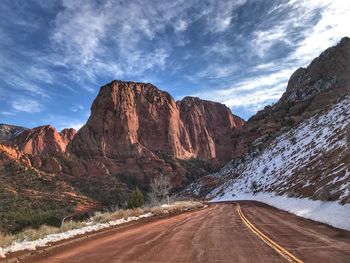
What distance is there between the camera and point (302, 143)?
54.8 metres

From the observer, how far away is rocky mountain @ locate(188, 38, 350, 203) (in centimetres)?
2998

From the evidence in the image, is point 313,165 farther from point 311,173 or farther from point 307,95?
point 307,95

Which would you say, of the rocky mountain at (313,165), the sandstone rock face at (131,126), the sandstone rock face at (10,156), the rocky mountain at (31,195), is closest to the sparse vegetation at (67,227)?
the rocky mountain at (313,165)

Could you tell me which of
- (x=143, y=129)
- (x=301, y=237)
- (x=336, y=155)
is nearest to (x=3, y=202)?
(x=336, y=155)

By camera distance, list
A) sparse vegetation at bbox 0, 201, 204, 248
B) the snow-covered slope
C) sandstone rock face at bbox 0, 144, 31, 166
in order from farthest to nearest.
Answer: sandstone rock face at bbox 0, 144, 31, 166, the snow-covered slope, sparse vegetation at bbox 0, 201, 204, 248

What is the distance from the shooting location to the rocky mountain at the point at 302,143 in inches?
1180

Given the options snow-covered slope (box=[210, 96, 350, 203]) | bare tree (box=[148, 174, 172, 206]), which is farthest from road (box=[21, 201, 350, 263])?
bare tree (box=[148, 174, 172, 206])

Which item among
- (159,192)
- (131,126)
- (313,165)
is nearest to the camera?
(313,165)

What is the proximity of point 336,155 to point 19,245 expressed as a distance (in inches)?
1003

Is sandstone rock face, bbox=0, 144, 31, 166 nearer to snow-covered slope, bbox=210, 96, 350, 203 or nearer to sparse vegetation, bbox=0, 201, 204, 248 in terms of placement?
snow-covered slope, bbox=210, 96, 350, 203

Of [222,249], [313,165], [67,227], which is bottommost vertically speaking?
[222,249]

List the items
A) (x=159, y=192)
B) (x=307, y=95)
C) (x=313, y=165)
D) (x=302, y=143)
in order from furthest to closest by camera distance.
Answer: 1. (x=307, y=95)
2. (x=159, y=192)
3. (x=302, y=143)
4. (x=313, y=165)

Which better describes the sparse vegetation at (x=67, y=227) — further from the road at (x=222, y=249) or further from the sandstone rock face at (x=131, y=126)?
the sandstone rock face at (x=131, y=126)

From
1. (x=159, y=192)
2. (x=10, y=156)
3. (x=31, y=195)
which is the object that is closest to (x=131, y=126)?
(x=10, y=156)
